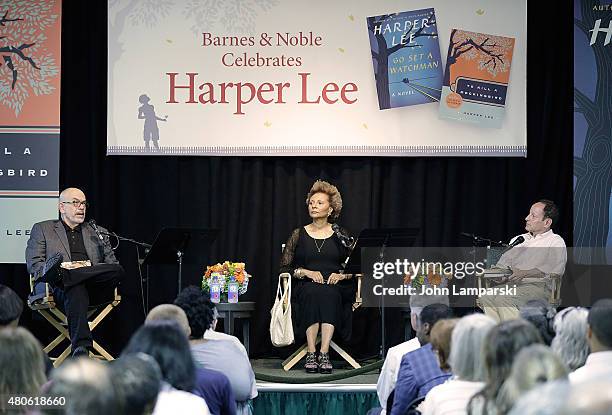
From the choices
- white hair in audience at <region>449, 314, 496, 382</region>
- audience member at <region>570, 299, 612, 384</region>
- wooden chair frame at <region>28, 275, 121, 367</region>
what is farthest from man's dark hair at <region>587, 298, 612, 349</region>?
wooden chair frame at <region>28, 275, 121, 367</region>

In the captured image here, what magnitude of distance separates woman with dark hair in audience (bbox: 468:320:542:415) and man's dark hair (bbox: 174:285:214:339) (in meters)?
1.57

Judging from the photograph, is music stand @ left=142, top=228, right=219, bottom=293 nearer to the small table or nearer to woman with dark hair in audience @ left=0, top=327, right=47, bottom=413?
the small table

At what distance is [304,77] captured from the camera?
7344 millimetres

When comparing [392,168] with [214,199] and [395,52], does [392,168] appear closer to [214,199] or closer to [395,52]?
[395,52]

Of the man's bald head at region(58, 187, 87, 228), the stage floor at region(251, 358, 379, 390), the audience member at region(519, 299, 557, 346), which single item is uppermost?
the man's bald head at region(58, 187, 87, 228)

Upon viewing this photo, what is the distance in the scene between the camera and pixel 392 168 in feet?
24.6

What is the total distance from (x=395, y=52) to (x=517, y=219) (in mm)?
1610

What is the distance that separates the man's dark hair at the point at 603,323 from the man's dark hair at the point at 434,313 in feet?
2.88

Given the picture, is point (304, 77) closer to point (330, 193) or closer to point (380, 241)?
point (330, 193)

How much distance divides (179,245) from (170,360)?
3.83 metres

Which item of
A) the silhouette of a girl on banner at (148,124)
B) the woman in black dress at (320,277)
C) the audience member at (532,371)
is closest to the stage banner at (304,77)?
the silhouette of a girl on banner at (148,124)

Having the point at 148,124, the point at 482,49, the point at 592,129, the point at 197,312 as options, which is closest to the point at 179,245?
the point at 148,124

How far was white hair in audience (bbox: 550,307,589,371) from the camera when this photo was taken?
3.42 meters

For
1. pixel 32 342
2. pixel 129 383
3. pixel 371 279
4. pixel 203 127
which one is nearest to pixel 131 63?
pixel 203 127
